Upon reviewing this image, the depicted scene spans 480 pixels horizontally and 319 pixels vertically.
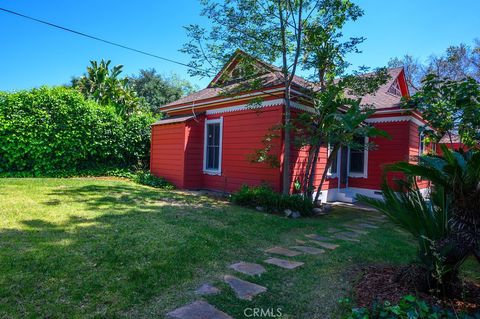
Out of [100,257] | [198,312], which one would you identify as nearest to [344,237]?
[198,312]

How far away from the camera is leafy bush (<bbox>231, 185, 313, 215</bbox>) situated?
23.1 feet

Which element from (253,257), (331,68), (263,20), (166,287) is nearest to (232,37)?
(263,20)

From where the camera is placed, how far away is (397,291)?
9.20 ft

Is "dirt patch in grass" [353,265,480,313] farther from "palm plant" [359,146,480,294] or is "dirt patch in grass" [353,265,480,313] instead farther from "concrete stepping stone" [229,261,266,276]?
"concrete stepping stone" [229,261,266,276]

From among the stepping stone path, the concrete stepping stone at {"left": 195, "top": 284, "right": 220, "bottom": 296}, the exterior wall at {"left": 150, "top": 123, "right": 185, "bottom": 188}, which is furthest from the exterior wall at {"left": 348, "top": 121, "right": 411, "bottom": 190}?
the concrete stepping stone at {"left": 195, "top": 284, "right": 220, "bottom": 296}

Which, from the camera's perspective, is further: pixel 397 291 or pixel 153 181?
pixel 153 181

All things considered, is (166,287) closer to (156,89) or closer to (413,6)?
(413,6)

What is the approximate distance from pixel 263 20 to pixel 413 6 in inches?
187

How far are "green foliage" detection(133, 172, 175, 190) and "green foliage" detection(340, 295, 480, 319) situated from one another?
28.6 feet

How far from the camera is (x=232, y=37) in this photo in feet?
26.2

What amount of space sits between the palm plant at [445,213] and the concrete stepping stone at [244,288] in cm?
159

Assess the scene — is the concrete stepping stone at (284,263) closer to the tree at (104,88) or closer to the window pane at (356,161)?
the window pane at (356,161)

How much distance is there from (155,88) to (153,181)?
23.5 m

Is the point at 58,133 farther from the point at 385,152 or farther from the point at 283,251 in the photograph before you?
the point at 385,152
